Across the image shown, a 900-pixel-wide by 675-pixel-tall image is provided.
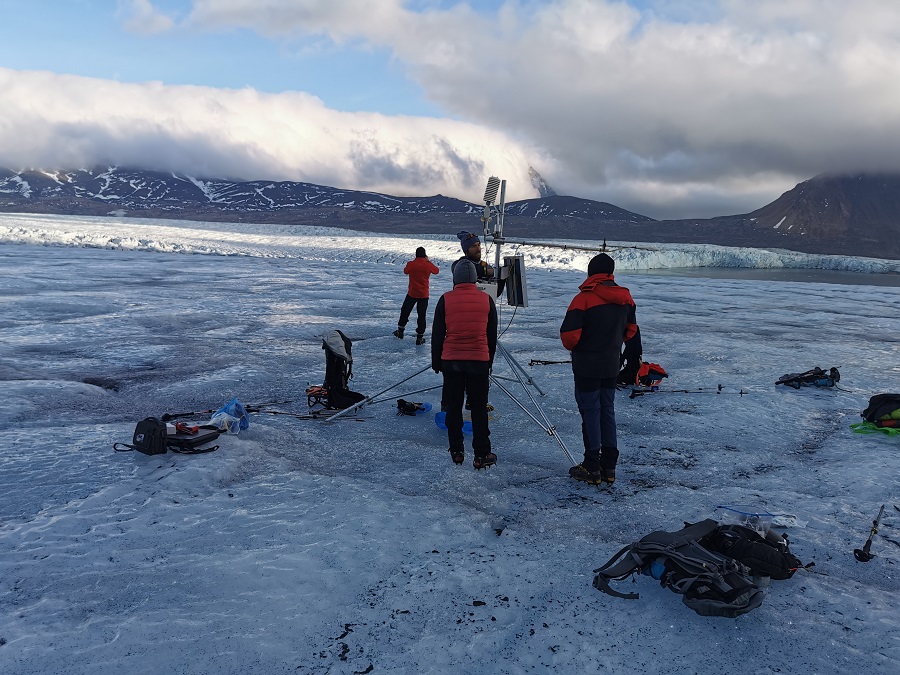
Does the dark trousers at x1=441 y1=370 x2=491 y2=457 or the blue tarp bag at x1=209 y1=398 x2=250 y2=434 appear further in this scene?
the blue tarp bag at x1=209 y1=398 x2=250 y2=434

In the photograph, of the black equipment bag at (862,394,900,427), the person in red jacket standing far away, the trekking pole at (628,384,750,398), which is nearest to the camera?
the black equipment bag at (862,394,900,427)

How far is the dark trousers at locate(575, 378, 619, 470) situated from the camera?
4113 mm

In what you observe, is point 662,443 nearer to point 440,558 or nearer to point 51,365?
point 440,558

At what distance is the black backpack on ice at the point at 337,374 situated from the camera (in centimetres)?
562

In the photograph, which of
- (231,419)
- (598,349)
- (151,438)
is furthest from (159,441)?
(598,349)

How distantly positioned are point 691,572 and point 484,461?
193cm

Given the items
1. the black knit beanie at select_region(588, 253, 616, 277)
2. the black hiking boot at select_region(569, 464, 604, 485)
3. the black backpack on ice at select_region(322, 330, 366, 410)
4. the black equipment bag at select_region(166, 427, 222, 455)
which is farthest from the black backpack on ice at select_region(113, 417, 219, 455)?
the black knit beanie at select_region(588, 253, 616, 277)

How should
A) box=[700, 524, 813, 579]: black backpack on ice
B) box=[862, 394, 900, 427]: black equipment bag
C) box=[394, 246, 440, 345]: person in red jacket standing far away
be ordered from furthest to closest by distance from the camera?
box=[394, 246, 440, 345]: person in red jacket standing far away < box=[862, 394, 900, 427]: black equipment bag < box=[700, 524, 813, 579]: black backpack on ice

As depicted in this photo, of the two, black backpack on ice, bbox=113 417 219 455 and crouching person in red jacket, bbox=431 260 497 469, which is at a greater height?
crouching person in red jacket, bbox=431 260 497 469

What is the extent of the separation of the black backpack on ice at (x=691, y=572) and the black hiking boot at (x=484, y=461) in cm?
147

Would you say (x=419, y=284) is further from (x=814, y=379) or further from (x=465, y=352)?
(x=814, y=379)

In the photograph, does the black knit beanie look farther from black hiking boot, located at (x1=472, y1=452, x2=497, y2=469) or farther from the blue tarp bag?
the blue tarp bag

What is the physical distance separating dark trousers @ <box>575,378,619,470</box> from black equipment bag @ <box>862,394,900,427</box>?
3.20 m

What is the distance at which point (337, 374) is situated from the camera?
5.68 m
